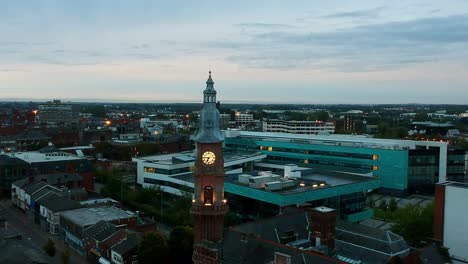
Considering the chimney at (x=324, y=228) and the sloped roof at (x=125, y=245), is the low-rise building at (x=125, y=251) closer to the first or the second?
the sloped roof at (x=125, y=245)

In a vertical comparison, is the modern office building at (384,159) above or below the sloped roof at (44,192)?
above

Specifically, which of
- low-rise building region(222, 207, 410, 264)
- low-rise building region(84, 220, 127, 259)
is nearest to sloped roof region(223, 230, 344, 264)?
low-rise building region(222, 207, 410, 264)

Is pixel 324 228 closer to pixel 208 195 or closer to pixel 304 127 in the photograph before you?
pixel 208 195

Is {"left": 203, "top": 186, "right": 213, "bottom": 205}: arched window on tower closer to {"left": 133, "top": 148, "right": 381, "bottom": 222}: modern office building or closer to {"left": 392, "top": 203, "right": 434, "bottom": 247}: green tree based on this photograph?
{"left": 133, "top": 148, "right": 381, "bottom": 222}: modern office building

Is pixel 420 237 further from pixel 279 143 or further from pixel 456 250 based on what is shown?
pixel 279 143

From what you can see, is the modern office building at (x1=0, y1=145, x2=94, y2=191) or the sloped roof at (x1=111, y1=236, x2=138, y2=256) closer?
the sloped roof at (x1=111, y1=236, x2=138, y2=256)

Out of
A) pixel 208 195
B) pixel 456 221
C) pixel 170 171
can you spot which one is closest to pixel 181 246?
pixel 208 195

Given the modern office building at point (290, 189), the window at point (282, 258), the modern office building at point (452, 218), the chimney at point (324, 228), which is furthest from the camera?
the modern office building at point (290, 189)

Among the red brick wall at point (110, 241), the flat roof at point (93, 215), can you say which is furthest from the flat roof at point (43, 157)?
the red brick wall at point (110, 241)
